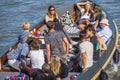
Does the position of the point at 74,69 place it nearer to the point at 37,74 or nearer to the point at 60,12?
the point at 37,74

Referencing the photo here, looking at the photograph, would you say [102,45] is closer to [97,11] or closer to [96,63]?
[96,63]

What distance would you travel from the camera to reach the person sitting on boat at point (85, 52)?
410 inches

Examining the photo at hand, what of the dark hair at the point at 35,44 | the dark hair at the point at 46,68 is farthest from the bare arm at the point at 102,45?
the dark hair at the point at 46,68

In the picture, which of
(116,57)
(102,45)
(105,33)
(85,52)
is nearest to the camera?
(85,52)

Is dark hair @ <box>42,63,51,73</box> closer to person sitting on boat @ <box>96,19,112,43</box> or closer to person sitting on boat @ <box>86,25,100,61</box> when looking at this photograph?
person sitting on boat @ <box>86,25,100,61</box>

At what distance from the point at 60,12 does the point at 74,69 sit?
452cm

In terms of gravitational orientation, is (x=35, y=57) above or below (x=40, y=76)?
above

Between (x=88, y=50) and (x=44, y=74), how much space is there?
1460mm

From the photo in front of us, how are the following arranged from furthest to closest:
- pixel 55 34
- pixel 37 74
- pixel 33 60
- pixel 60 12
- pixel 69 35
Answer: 1. pixel 60 12
2. pixel 69 35
3. pixel 55 34
4. pixel 33 60
5. pixel 37 74

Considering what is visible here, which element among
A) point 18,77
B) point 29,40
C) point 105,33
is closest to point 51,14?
point 105,33

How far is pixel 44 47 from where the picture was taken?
1216cm

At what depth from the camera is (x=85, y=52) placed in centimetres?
1044

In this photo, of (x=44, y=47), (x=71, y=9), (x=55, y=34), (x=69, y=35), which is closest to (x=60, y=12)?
(x=71, y=9)

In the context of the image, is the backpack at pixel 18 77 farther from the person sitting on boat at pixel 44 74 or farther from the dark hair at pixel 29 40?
the dark hair at pixel 29 40
